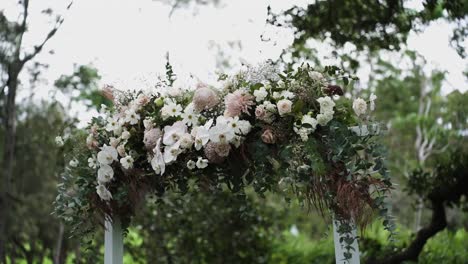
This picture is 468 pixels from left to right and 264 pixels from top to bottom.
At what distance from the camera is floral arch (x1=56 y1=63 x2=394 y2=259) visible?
213cm

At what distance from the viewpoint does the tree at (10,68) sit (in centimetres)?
493

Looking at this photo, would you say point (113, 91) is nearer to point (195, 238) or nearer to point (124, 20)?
point (195, 238)

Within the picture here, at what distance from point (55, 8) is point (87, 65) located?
1.64 meters

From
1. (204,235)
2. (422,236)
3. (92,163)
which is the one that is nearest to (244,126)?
(92,163)

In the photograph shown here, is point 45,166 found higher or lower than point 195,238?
higher

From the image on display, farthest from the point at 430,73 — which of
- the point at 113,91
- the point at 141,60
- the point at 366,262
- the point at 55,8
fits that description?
Answer: the point at 113,91

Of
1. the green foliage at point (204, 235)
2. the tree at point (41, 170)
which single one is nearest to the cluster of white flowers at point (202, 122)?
the tree at point (41, 170)

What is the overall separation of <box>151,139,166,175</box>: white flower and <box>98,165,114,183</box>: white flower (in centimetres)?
22

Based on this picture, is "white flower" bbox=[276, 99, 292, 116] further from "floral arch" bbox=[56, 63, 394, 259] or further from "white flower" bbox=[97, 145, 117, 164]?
"white flower" bbox=[97, 145, 117, 164]

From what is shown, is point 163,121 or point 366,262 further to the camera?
point 366,262

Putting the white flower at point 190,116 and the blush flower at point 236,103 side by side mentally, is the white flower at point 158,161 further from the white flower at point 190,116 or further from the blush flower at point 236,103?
the blush flower at point 236,103

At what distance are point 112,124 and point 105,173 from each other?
0.71 ft

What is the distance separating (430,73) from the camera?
1156cm

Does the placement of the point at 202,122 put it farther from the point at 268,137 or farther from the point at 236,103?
the point at 268,137
